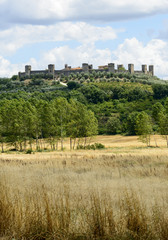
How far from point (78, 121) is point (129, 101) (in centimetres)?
5993

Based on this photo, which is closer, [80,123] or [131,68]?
[80,123]

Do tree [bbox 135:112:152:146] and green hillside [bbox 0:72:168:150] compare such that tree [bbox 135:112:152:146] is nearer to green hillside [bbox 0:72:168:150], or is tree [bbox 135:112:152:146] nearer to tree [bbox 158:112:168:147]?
green hillside [bbox 0:72:168:150]

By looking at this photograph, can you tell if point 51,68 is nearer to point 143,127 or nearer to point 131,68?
point 131,68

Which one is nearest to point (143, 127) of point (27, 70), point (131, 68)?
point (131, 68)

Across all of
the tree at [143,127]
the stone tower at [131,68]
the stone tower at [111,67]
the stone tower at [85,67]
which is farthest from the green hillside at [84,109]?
the stone tower at [131,68]

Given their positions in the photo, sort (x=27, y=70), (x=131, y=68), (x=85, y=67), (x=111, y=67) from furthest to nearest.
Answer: (x=27, y=70)
(x=85, y=67)
(x=131, y=68)
(x=111, y=67)

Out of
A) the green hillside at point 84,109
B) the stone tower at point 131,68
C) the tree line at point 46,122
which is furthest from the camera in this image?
the stone tower at point 131,68

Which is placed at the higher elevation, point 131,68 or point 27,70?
point 27,70

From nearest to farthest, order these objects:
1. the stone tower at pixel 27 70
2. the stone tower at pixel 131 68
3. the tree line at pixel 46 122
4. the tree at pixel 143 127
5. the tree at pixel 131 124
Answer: the tree line at pixel 46 122
the tree at pixel 143 127
the tree at pixel 131 124
the stone tower at pixel 131 68
the stone tower at pixel 27 70

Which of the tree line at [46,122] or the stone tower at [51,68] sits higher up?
the stone tower at [51,68]

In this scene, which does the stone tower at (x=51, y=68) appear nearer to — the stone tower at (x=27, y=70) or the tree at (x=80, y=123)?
the stone tower at (x=27, y=70)

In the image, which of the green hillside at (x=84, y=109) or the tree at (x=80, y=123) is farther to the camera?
the tree at (x=80, y=123)

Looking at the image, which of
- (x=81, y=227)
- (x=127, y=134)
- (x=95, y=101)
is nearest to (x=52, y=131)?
(x=127, y=134)

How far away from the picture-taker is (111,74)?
516 ft
